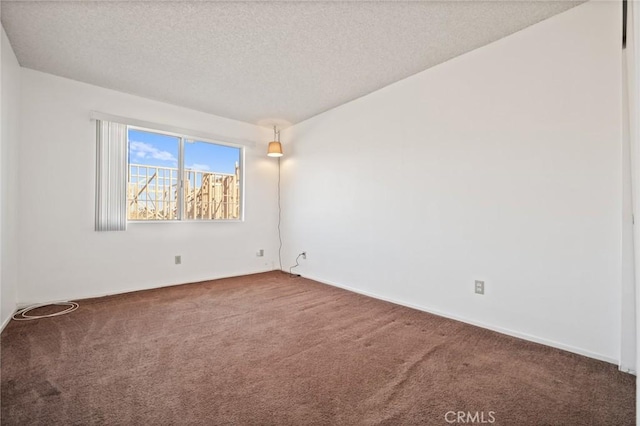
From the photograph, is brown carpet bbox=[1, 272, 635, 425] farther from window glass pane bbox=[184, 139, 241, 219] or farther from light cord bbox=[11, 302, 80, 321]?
window glass pane bbox=[184, 139, 241, 219]

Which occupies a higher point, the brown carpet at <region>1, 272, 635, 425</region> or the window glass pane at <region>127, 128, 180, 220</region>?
the window glass pane at <region>127, 128, 180, 220</region>

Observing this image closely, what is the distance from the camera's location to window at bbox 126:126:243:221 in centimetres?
351

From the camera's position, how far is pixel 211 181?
4.37 meters

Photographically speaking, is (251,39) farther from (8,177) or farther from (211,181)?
(211,181)

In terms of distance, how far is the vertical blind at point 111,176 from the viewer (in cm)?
309

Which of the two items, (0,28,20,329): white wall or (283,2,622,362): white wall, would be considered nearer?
(283,2,622,362): white wall

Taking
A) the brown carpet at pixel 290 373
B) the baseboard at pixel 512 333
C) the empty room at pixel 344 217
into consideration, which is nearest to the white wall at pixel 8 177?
the empty room at pixel 344 217

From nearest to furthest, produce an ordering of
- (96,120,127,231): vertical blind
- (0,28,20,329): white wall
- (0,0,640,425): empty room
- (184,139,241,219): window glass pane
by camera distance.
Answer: (0,0,640,425): empty room, (0,28,20,329): white wall, (96,120,127,231): vertical blind, (184,139,241,219): window glass pane

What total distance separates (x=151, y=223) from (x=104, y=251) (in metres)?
0.57

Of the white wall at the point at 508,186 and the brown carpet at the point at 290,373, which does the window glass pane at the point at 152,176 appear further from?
the white wall at the point at 508,186

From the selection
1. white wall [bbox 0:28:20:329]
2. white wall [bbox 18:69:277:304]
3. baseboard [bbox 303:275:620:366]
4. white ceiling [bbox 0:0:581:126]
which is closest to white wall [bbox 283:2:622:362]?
baseboard [bbox 303:275:620:366]

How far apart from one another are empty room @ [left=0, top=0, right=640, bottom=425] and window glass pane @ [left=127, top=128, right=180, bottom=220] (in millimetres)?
28

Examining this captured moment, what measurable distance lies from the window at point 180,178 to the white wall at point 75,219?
24 cm

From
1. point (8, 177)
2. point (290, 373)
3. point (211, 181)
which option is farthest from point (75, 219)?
point (290, 373)
